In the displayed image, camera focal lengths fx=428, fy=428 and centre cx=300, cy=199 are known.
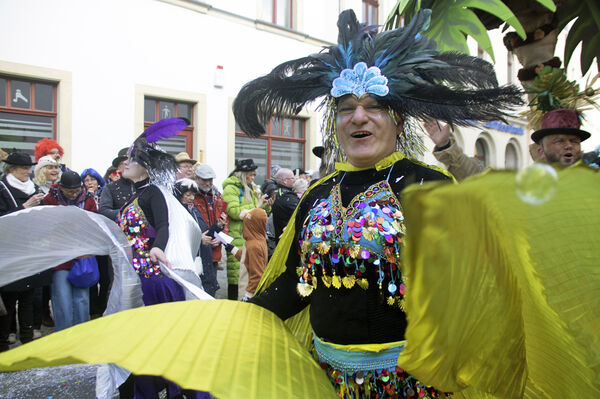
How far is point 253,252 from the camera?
15.1 ft

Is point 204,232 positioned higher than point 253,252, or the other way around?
point 204,232

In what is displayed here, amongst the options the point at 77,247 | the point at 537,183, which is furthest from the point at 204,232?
the point at 537,183

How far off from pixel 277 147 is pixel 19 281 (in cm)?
837

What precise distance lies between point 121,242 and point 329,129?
1.73 m

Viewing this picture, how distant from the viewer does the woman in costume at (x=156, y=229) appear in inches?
129

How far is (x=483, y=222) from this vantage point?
650 mm

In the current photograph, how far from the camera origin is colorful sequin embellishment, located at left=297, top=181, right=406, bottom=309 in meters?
1.47

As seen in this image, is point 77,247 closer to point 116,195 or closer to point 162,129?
point 162,129

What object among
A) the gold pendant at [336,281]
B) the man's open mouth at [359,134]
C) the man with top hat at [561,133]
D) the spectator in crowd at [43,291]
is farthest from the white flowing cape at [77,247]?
the spectator in crowd at [43,291]

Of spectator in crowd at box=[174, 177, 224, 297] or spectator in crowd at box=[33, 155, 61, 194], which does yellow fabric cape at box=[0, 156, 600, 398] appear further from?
spectator in crowd at box=[33, 155, 61, 194]

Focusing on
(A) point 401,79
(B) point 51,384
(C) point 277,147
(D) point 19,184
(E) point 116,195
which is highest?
(C) point 277,147

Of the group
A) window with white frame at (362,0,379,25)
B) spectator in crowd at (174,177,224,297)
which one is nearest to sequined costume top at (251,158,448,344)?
spectator in crowd at (174,177,224,297)

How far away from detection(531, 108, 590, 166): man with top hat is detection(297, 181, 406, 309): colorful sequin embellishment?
126 centimetres

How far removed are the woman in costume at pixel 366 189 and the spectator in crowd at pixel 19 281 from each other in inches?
136
